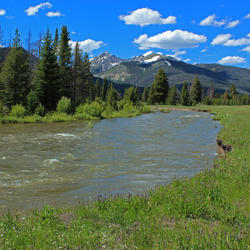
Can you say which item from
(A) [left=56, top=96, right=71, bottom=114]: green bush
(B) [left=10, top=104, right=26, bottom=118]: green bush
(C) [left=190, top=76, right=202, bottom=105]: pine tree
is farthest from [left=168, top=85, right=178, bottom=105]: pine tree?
(B) [left=10, top=104, right=26, bottom=118]: green bush

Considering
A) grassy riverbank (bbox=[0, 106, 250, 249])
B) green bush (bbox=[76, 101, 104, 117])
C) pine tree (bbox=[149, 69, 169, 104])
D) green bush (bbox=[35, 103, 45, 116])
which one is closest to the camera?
grassy riverbank (bbox=[0, 106, 250, 249])

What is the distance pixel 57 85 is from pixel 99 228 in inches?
1421

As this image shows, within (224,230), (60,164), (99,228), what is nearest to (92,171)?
(60,164)

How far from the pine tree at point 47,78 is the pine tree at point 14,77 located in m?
1.98

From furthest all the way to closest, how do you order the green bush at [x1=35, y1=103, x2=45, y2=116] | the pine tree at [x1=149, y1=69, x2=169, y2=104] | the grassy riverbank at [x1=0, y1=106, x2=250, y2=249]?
the pine tree at [x1=149, y1=69, x2=169, y2=104], the green bush at [x1=35, y1=103, x2=45, y2=116], the grassy riverbank at [x1=0, y1=106, x2=250, y2=249]

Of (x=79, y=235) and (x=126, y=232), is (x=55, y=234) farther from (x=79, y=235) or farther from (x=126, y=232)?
(x=126, y=232)

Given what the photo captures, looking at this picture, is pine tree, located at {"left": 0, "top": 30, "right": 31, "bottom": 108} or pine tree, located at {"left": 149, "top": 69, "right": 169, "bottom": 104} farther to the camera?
pine tree, located at {"left": 149, "top": 69, "right": 169, "bottom": 104}

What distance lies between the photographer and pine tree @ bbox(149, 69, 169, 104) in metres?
89.6

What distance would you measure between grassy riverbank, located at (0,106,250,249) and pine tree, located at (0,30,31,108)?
104ft

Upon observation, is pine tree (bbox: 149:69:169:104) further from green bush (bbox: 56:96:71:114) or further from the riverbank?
green bush (bbox: 56:96:71:114)

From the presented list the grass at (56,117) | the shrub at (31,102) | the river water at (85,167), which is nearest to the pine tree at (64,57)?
the grass at (56,117)

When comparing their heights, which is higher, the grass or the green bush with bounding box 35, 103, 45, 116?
the green bush with bounding box 35, 103, 45, 116

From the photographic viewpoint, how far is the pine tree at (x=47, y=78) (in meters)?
36.7

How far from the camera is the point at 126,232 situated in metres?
4.35
